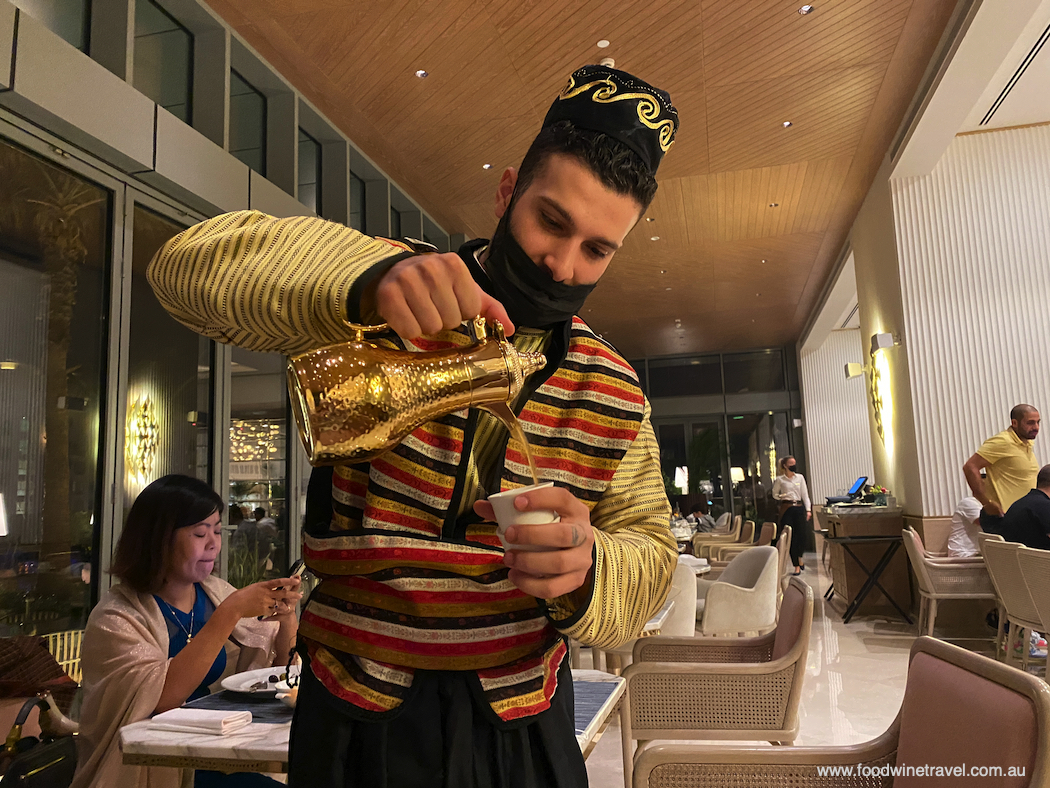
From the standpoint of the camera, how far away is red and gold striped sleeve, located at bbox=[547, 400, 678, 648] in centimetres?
70

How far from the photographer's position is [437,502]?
733 mm

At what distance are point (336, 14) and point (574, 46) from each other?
5.06 ft

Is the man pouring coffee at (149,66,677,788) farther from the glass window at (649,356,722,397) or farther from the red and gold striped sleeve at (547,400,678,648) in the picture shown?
the glass window at (649,356,722,397)

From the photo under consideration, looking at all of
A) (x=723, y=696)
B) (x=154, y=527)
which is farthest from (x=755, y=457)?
(x=154, y=527)

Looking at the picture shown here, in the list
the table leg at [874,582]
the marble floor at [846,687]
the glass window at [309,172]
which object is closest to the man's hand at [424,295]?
the marble floor at [846,687]

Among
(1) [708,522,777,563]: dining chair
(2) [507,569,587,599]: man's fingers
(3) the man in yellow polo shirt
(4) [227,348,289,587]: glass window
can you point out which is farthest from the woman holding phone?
(2) [507,569,587,599]: man's fingers

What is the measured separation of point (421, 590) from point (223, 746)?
1.23 m

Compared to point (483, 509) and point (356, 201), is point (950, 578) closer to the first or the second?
point (356, 201)

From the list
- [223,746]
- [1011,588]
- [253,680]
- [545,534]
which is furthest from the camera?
[1011,588]

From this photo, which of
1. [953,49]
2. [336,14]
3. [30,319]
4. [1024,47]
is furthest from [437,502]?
[1024,47]

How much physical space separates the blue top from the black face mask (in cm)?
188

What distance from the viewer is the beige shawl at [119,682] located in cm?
198

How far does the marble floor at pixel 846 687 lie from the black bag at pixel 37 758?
2012 millimetres

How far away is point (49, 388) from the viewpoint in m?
3.58
